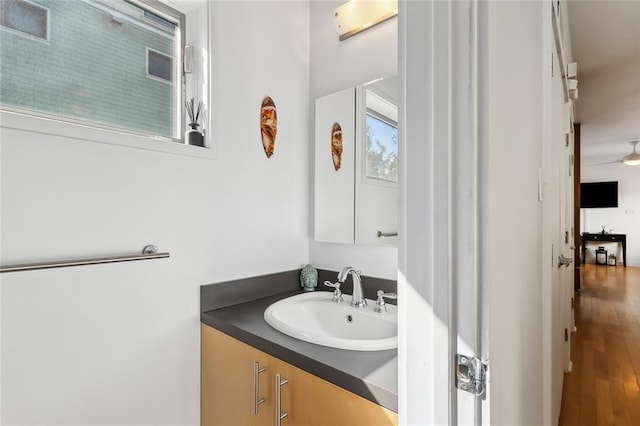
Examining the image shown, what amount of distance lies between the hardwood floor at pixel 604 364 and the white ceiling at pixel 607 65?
8.39 feet

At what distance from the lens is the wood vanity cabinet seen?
2.86 feet

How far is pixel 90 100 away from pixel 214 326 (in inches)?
38.4

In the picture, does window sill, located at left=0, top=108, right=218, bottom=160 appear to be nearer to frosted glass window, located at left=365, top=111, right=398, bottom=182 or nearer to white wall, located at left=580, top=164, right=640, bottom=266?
frosted glass window, located at left=365, top=111, right=398, bottom=182

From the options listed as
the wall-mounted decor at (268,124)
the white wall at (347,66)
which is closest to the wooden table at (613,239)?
the white wall at (347,66)

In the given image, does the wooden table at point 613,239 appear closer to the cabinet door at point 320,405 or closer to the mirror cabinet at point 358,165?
the mirror cabinet at point 358,165

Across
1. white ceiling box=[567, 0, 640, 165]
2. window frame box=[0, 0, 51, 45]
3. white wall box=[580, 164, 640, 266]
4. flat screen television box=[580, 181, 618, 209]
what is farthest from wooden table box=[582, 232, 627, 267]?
window frame box=[0, 0, 51, 45]

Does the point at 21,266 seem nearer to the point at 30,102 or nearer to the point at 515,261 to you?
the point at 30,102

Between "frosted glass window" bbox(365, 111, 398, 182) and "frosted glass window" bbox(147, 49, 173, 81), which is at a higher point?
"frosted glass window" bbox(147, 49, 173, 81)

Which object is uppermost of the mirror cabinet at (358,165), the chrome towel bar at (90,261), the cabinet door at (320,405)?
the mirror cabinet at (358,165)

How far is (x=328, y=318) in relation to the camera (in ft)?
5.04

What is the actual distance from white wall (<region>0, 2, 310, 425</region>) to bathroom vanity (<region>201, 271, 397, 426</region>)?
107 millimetres

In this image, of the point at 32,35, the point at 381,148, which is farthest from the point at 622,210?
the point at 32,35

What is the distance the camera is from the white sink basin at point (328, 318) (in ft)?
4.24

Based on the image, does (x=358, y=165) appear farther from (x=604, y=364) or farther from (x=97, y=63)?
(x=604, y=364)
